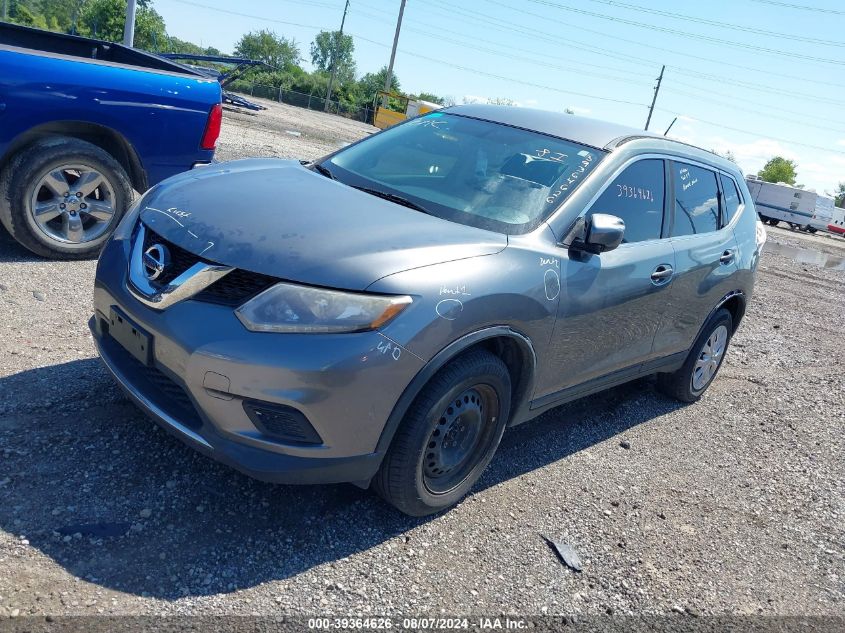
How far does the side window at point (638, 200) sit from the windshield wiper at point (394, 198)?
0.90m

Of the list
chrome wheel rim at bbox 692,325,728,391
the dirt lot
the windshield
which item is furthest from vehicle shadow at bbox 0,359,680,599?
chrome wheel rim at bbox 692,325,728,391

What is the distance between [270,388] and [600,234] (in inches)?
68.7

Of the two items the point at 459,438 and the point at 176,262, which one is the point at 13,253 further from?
the point at 459,438

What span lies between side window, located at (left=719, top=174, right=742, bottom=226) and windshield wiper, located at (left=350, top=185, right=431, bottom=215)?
106 inches

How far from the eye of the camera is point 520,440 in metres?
4.46

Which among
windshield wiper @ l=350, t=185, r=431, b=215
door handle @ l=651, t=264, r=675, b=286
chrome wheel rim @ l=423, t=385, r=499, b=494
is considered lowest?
chrome wheel rim @ l=423, t=385, r=499, b=494

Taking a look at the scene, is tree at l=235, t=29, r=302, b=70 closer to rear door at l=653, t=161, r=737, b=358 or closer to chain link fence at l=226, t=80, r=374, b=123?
chain link fence at l=226, t=80, r=374, b=123

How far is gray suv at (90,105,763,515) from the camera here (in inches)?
108

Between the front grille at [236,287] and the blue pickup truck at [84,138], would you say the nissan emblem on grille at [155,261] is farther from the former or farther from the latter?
the blue pickup truck at [84,138]

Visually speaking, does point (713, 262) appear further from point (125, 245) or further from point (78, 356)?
point (78, 356)

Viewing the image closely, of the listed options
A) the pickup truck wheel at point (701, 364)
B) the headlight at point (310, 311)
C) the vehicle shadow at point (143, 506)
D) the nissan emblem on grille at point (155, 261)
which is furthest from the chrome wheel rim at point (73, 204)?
the pickup truck wheel at point (701, 364)

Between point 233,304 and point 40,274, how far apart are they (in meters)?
3.27

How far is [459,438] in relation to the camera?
11.1ft

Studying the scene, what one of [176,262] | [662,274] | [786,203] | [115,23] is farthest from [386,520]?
[115,23]
